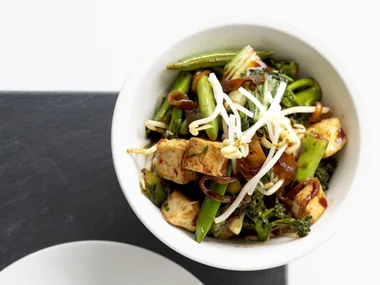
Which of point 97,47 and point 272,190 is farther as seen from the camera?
point 97,47

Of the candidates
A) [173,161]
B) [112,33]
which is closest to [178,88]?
[173,161]

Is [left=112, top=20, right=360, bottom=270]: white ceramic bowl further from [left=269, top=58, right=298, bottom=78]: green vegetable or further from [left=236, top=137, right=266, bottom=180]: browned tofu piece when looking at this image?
[left=236, top=137, right=266, bottom=180]: browned tofu piece

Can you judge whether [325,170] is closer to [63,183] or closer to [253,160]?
[253,160]

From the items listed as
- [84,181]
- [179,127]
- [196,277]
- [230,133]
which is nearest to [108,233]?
[84,181]

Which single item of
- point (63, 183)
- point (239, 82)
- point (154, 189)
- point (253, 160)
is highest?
point (239, 82)

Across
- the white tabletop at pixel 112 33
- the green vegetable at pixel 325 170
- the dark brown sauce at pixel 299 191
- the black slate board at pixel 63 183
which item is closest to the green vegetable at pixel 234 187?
the dark brown sauce at pixel 299 191

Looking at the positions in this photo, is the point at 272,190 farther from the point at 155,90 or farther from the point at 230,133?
the point at 155,90

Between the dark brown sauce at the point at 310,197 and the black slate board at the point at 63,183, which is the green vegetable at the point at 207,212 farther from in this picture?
the black slate board at the point at 63,183
